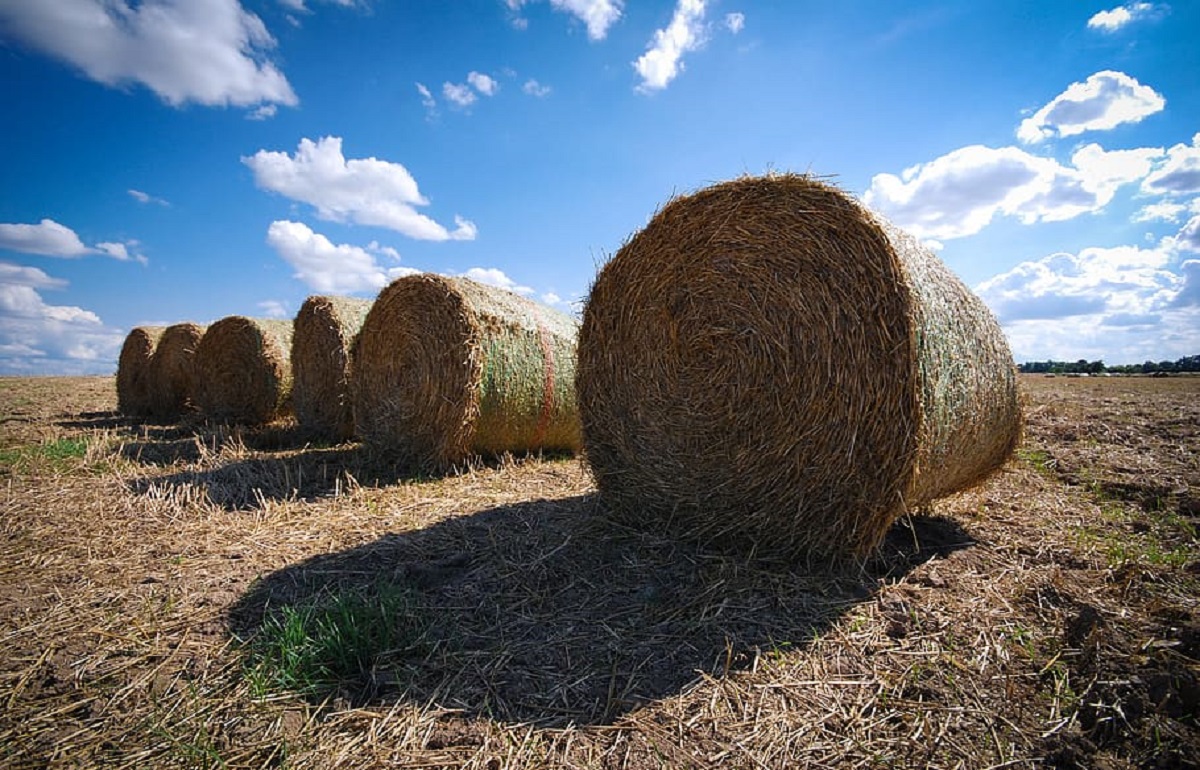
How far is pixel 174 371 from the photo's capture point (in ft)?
36.0

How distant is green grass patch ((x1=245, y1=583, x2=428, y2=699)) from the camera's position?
241cm

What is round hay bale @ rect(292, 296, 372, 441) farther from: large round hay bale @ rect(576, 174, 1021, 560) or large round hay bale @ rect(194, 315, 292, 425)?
large round hay bale @ rect(576, 174, 1021, 560)

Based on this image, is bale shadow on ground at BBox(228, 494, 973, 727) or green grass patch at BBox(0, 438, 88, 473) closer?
bale shadow on ground at BBox(228, 494, 973, 727)

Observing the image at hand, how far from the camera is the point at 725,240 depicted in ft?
12.5

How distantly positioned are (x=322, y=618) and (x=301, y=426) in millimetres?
6153

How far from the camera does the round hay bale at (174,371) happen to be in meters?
10.8

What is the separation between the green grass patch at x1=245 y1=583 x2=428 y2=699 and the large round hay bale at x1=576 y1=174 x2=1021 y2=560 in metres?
1.94

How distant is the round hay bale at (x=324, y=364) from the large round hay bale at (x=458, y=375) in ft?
2.40

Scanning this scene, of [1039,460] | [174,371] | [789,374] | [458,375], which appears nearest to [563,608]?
[789,374]

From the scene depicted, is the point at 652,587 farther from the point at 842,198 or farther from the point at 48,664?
the point at 48,664

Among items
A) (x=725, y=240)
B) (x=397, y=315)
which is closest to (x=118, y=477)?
(x=397, y=315)

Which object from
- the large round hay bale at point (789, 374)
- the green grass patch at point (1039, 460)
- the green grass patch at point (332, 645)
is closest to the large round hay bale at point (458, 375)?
the large round hay bale at point (789, 374)

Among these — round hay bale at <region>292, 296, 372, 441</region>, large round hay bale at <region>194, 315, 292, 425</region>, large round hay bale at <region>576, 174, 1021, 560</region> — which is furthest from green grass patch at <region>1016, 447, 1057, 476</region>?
large round hay bale at <region>194, 315, 292, 425</region>

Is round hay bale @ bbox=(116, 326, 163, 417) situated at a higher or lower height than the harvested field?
higher
